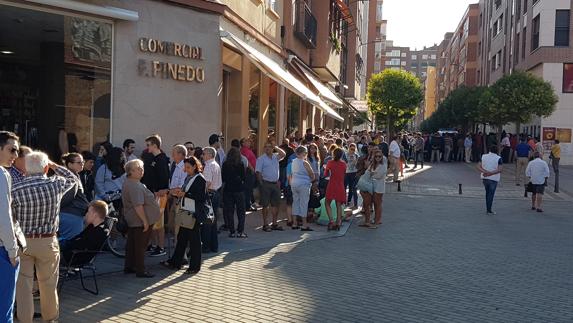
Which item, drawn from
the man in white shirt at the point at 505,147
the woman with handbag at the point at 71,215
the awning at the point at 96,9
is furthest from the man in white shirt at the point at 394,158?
the woman with handbag at the point at 71,215

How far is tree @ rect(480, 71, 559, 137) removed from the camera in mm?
33406

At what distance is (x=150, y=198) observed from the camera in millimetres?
7973

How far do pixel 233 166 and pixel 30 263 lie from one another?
5634 millimetres

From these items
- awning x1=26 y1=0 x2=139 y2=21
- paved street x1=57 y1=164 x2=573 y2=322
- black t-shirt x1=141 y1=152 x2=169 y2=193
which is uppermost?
awning x1=26 y1=0 x2=139 y2=21

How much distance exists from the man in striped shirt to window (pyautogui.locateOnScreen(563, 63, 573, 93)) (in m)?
40.0

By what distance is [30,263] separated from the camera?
5.51 metres

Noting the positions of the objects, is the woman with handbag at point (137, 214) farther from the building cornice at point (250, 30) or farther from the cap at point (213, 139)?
the building cornice at point (250, 30)

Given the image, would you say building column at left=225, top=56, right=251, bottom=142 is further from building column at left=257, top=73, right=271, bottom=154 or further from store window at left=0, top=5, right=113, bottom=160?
store window at left=0, top=5, right=113, bottom=160

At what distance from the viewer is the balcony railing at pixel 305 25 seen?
22.8m

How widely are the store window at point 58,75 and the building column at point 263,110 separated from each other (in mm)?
6561

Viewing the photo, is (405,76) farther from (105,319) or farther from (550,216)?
(105,319)

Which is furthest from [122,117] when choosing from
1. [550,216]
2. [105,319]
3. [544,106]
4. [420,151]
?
[544,106]

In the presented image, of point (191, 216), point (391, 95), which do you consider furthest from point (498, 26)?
point (191, 216)

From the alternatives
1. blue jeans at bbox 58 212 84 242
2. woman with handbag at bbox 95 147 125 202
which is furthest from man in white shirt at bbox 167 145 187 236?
blue jeans at bbox 58 212 84 242
